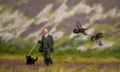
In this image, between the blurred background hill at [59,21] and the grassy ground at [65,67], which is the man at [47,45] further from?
the blurred background hill at [59,21]

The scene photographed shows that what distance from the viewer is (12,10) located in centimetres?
4138

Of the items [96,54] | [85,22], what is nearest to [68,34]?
[85,22]

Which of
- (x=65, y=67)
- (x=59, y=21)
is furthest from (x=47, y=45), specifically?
(x=59, y=21)

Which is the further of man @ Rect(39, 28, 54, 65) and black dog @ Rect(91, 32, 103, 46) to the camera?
black dog @ Rect(91, 32, 103, 46)

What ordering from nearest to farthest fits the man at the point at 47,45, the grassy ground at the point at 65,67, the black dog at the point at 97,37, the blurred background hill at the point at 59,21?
1. the grassy ground at the point at 65,67
2. the man at the point at 47,45
3. the black dog at the point at 97,37
4. the blurred background hill at the point at 59,21

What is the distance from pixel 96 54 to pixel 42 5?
1003 centimetres

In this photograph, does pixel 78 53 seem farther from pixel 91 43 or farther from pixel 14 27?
pixel 14 27

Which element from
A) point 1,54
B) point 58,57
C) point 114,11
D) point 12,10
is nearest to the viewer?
point 58,57

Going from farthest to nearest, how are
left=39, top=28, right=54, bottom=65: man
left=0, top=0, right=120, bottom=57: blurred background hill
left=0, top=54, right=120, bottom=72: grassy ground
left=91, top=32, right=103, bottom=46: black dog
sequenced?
left=0, top=0, right=120, bottom=57: blurred background hill
left=91, top=32, right=103, bottom=46: black dog
left=39, top=28, right=54, bottom=65: man
left=0, top=54, right=120, bottom=72: grassy ground

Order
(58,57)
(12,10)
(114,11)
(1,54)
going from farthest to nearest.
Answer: (12,10) → (114,11) → (1,54) → (58,57)

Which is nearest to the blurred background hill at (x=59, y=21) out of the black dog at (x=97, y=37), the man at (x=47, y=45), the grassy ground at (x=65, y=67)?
the black dog at (x=97, y=37)

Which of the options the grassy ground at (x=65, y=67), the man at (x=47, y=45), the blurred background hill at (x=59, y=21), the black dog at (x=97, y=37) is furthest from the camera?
the blurred background hill at (x=59, y=21)

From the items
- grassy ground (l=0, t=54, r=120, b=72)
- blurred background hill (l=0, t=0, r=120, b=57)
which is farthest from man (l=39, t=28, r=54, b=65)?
blurred background hill (l=0, t=0, r=120, b=57)

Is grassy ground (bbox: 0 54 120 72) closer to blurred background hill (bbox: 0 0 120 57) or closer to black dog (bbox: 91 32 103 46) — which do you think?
black dog (bbox: 91 32 103 46)
